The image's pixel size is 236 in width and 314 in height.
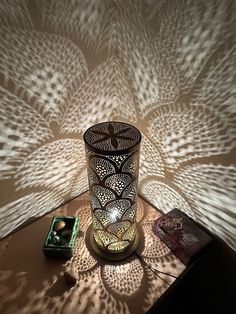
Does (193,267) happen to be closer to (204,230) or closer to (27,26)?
(204,230)

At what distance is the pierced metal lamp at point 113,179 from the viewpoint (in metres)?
0.71

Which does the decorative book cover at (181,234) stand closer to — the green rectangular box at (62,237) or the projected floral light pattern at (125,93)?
the projected floral light pattern at (125,93)

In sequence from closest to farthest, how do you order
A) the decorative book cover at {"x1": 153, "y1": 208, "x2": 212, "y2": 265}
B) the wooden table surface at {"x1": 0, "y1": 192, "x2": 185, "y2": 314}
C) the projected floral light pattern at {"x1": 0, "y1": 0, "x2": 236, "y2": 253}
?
the projected floral light pattern at {"x1": 0, "y1": 0, "x2": 236, "y2": 253}, the wooden table surface at {"x1": 0, "y1": 192, "x2": 185, "y2": 314}, the decorative book cover at {"x1": 153, "y1": 208, "x2": 212, "y2": 265}

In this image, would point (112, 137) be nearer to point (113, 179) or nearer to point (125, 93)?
point (113, 179)

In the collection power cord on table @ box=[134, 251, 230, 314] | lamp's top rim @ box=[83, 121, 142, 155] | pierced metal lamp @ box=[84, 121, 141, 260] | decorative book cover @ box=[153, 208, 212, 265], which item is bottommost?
power cord on table @ box=[134, 251, 230, 314]

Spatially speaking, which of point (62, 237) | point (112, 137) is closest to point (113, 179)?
point (112, 137)

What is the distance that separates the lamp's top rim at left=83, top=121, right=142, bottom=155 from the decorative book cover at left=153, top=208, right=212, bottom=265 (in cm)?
40

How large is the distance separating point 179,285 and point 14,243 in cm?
61

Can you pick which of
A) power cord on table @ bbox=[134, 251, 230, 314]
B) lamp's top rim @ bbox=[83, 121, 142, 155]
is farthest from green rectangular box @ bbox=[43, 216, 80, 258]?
lamp's top rim @ bbox=[83, 121, 142, 155]

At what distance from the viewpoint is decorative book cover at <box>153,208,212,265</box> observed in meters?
0.89

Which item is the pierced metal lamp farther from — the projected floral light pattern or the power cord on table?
the projected floral light pattern

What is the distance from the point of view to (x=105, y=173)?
0.73 metres

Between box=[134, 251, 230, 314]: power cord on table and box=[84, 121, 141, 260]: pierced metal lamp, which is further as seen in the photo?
box=[134, 251, 230, 314]: power cord on table

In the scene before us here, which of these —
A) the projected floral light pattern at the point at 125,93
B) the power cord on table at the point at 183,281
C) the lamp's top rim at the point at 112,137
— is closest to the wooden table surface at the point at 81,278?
the power cord on table at the point at 183,281
